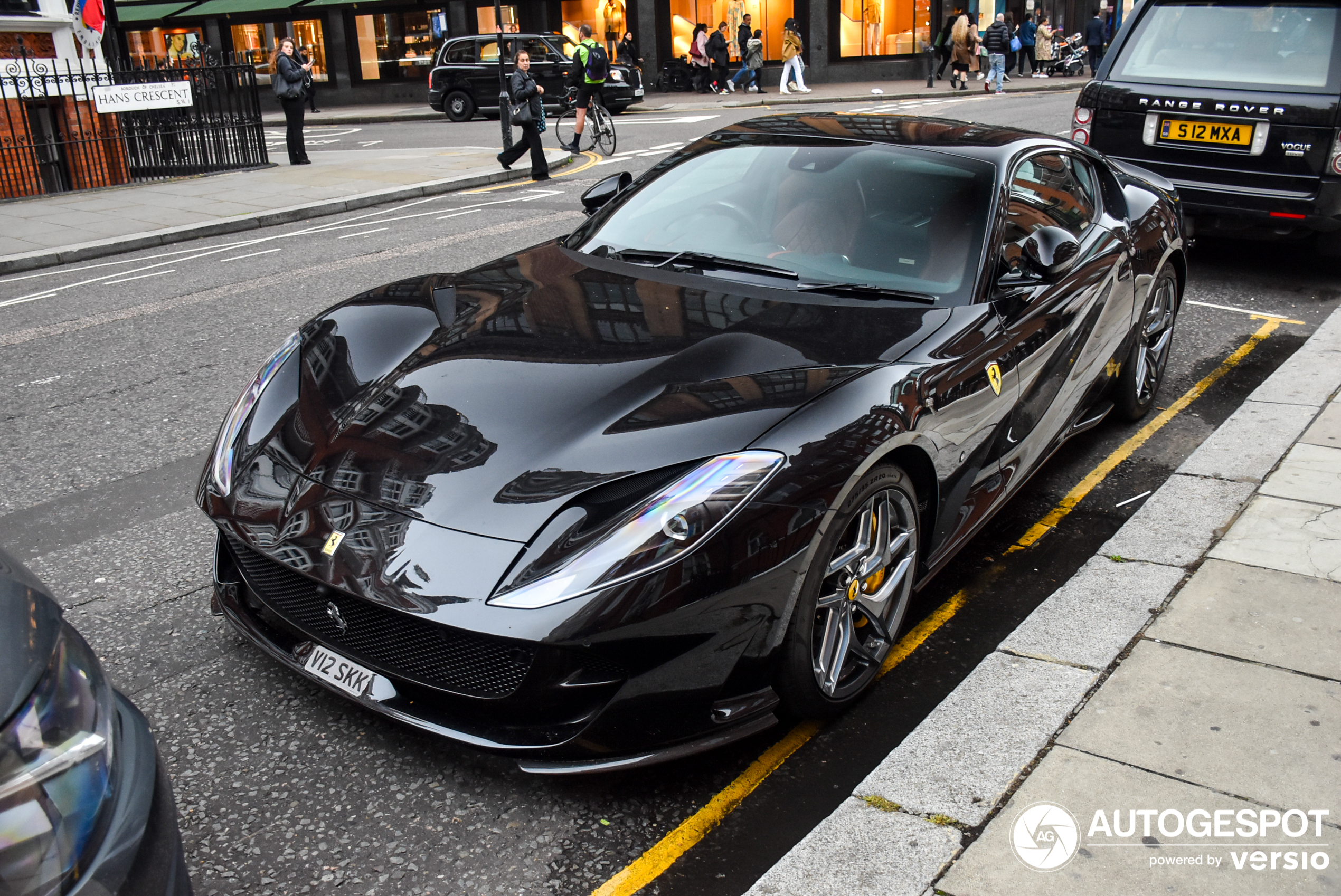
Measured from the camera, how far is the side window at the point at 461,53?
2573 centimetres

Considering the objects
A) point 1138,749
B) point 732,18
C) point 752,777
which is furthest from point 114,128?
point 732,18

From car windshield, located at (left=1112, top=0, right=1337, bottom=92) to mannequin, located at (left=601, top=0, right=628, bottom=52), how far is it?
27922 millimetres

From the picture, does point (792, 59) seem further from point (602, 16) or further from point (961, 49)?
point (602, 16)

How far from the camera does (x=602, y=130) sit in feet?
59.2

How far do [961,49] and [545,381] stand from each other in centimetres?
2830

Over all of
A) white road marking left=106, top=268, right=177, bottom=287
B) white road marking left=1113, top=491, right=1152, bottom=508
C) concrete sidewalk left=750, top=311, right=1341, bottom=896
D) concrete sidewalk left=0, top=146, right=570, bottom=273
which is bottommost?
white road marking left=1113, top=491, right=1152, bottom=508

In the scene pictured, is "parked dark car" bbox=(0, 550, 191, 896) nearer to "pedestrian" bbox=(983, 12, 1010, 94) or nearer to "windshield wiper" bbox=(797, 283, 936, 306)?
"windshield wiper" bbox=(797, 283, 936, 306)

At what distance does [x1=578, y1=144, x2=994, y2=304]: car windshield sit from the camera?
3672mm

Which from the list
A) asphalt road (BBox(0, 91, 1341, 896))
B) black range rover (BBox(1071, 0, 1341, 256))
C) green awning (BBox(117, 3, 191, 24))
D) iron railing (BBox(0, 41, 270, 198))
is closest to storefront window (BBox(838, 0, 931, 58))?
iron railing (BBox(0, 41, 270, 198))

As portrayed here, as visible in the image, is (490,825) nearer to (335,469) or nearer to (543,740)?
(543,740)

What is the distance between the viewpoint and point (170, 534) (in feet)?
13.9

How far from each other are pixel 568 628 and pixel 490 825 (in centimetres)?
59

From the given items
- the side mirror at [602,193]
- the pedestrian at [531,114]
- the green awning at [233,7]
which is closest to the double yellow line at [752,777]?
the side mirror at [602,193]

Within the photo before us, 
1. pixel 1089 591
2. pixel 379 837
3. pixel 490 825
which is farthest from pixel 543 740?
pixel 1089 591
